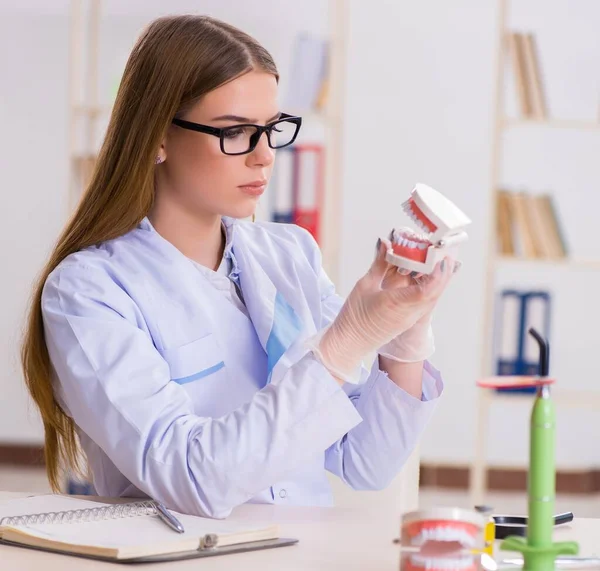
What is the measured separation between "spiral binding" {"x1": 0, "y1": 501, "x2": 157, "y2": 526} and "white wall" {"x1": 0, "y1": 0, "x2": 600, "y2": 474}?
320 centimetres

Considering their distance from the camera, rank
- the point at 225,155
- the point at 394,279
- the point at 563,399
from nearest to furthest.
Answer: the point at 394,279
the point at 225,155
the point at 563,399

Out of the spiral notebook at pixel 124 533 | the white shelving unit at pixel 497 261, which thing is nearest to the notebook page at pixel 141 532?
the spiral notebook at pixel 124 533

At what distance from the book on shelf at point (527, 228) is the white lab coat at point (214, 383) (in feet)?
6.63

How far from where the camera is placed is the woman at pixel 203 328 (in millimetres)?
1282

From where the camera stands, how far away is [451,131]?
4.30 m

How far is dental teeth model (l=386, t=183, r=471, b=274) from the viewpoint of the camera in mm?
1190

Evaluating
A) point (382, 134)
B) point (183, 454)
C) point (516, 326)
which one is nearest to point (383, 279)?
point (183, 454)

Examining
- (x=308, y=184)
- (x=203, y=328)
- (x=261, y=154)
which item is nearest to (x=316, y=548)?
(x=203, y=328)

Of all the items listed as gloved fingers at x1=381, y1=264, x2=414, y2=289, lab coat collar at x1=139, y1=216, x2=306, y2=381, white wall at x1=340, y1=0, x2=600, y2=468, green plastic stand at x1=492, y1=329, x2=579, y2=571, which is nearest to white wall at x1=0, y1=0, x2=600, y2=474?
white wall at x1=340, y1=0, x2=600, y2=468

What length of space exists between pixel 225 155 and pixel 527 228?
241cm

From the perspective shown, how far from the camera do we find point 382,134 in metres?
4.33

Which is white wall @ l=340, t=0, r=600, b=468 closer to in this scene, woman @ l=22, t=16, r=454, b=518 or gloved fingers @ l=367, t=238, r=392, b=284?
woman @ l=22, t=16, r=454, b=518

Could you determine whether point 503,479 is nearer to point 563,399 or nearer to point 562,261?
point 563,399

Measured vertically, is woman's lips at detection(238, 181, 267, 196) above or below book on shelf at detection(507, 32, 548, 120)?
below
